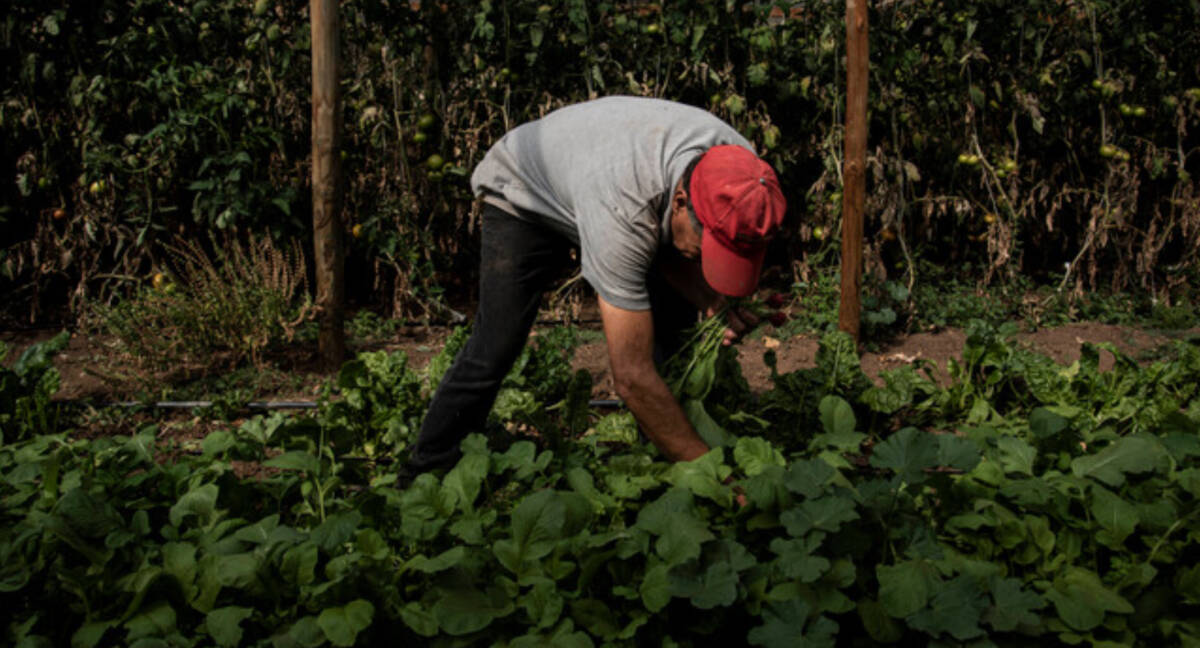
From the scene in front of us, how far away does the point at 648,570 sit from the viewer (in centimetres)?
199

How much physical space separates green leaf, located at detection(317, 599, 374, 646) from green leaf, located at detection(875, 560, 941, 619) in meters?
1.10

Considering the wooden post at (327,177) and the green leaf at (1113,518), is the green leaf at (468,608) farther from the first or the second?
the wooden post at (327,177)

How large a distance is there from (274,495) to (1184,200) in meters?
5.93

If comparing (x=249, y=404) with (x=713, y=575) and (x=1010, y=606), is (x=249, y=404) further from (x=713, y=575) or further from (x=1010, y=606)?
(x=1010, y=606)

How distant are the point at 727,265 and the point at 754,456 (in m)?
0.56

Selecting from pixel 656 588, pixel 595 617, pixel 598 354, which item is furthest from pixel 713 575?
pixel 598 354

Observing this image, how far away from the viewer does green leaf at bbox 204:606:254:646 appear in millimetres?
1808

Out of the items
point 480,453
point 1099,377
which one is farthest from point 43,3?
point 1099,377

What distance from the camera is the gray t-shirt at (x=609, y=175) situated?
2.27 m

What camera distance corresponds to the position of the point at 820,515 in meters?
2.00

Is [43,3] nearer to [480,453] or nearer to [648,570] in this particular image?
[480,453]

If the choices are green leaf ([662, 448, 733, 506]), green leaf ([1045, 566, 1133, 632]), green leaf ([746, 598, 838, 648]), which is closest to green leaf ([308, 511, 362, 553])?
green leaf ([662, 448, 733, 506])

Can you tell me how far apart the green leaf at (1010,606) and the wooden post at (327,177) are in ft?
10.6

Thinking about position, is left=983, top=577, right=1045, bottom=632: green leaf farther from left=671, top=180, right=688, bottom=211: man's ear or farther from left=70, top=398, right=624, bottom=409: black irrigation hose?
left=70, top=398, right=624, bottom=409: black irrigation hose
